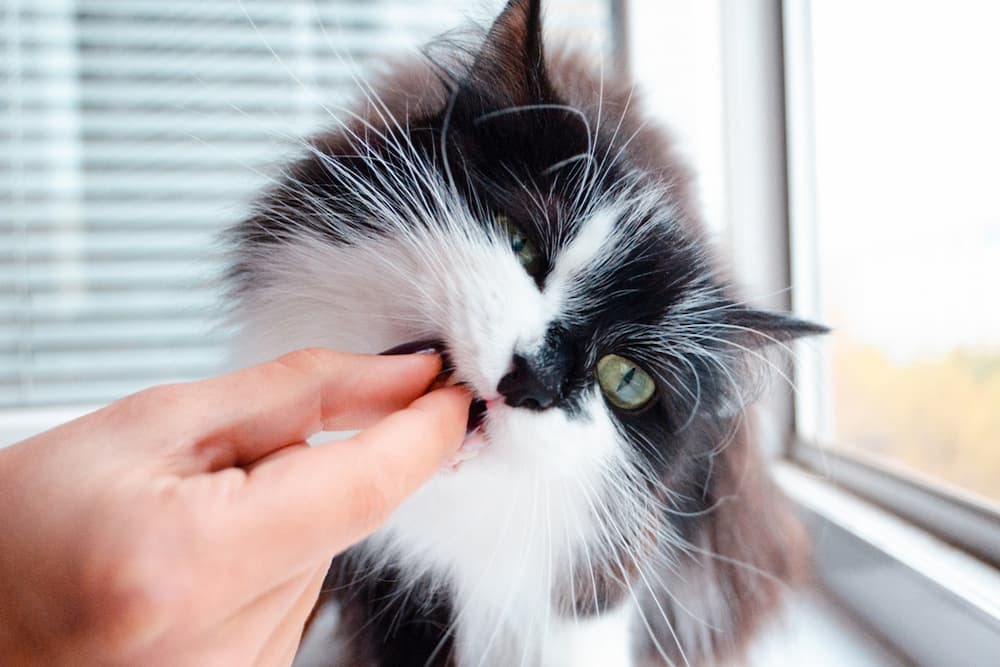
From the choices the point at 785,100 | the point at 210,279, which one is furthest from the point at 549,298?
the point at 785,100

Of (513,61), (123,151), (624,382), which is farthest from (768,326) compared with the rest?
(123,151)

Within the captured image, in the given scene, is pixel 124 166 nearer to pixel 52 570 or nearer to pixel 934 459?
pixel 52 570

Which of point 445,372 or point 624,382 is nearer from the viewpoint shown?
point 445,372

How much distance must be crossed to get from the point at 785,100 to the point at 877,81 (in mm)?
250

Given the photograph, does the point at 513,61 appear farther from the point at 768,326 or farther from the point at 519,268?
the point at 768,326

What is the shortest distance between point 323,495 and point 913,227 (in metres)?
1.09

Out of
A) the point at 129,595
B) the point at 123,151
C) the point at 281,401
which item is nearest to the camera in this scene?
the point at 129,595

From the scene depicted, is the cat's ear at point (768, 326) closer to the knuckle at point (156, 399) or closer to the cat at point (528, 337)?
the cat at point (528, 337)

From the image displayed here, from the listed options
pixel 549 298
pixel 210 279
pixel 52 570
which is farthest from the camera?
pixel 210 279

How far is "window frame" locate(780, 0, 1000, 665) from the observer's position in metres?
0.84

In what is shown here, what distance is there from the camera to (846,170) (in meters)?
1.35

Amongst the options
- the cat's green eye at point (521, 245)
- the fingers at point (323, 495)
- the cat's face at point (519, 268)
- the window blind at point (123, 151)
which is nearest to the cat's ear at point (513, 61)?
the cat's face at point (519, 268)

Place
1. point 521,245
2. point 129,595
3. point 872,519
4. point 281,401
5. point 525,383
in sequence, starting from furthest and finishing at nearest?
point 872,519 < point 521,245 < point 525,383 < point 281,401 < point 129,595

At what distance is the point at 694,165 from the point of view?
1.11 m
